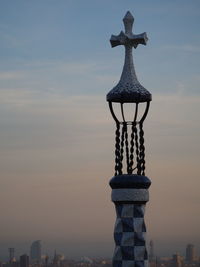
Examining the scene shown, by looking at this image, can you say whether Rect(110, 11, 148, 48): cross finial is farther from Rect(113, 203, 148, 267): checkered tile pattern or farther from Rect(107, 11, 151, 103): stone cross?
Rect(113, 203, 148, 267): checkered tile pattern

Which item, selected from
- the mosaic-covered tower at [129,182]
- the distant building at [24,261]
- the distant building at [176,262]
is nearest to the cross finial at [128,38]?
the mosaic-covered tower at [129,182]

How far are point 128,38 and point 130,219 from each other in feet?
10.5

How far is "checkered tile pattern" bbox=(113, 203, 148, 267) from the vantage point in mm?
14672

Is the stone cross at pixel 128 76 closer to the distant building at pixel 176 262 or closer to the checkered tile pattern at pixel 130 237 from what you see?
the checkered tile pattern at pixel 130 237

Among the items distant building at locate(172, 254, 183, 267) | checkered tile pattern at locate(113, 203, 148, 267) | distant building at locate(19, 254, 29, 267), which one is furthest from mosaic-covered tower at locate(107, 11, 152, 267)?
distant building at locate(19, 254, 29, 267)

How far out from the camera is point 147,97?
14.9 m

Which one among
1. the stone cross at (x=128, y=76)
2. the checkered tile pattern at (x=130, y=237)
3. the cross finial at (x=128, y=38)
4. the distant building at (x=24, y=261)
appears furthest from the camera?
the distant building at (x=24, y=261)

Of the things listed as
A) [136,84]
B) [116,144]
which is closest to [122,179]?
[116,144]

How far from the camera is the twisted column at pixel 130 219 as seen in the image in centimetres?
1469

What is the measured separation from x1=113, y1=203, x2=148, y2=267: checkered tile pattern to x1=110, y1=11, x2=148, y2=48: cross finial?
9.40 ft

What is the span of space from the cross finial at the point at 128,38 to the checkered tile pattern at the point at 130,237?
2866mm

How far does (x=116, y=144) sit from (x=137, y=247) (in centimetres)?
182

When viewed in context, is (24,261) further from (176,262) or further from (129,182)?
(129,182)

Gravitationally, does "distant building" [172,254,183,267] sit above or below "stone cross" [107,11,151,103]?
above
